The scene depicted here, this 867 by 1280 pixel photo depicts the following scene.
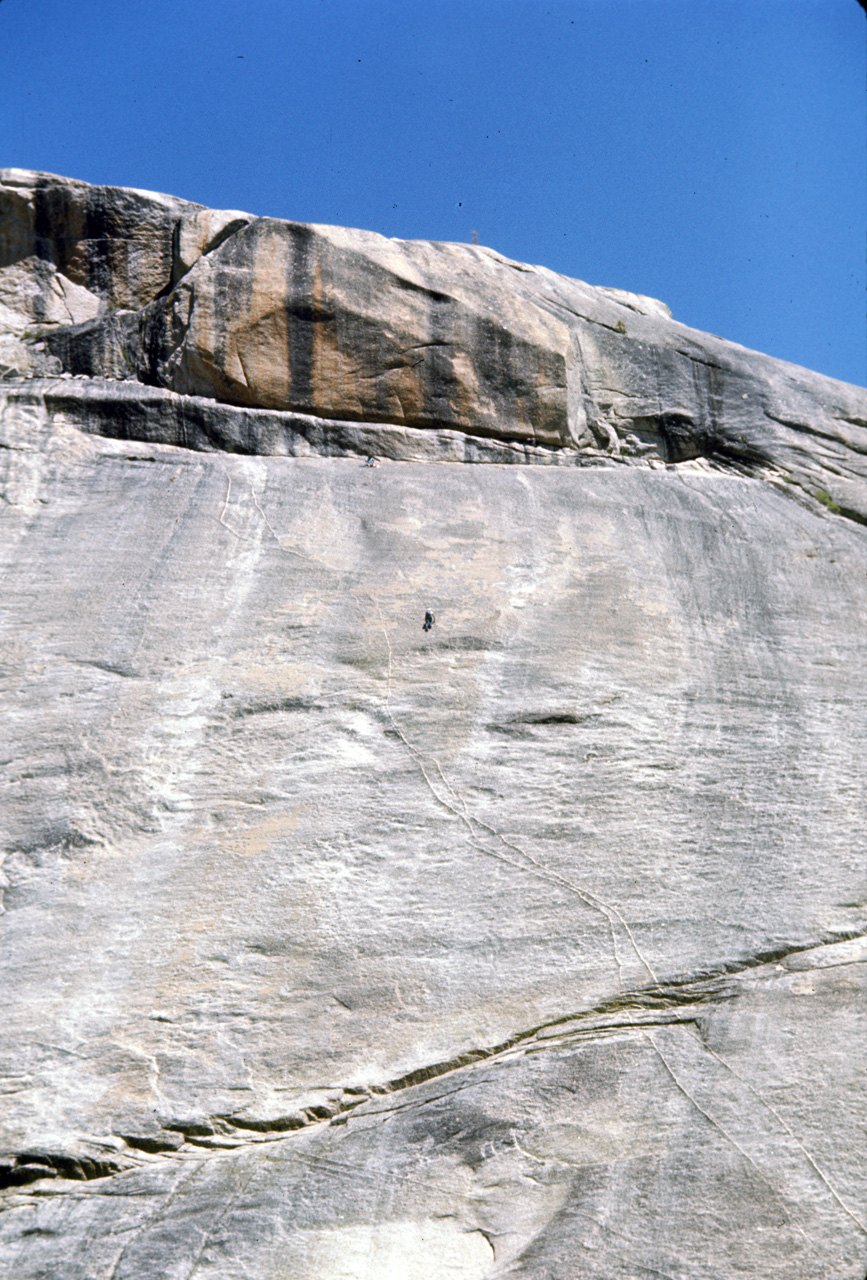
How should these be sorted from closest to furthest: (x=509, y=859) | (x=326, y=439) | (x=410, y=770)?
1. (x=509, y=859)
2. (x=410, y=770)
3. (x=326, y=439)

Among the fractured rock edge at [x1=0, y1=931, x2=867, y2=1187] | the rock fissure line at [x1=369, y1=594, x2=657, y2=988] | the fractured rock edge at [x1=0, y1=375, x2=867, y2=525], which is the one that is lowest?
the fractured rock edge at [x1=0, y1=931, x2=867, y2=1187]

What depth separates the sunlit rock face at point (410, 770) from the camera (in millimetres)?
4082

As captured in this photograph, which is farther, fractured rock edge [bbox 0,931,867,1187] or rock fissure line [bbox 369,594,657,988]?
rock fissure line [bbox 369,594,657,988]

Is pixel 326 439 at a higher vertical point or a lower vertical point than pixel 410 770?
higher

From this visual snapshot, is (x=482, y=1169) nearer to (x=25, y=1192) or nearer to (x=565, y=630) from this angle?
(x=25, y=1192)

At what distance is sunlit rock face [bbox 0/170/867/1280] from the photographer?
408 cm

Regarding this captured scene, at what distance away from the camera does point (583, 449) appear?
24.1 ft

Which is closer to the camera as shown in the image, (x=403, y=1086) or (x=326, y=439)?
(x=403, y=1086)

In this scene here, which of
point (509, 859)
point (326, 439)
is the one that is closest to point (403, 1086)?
point (509, 859)

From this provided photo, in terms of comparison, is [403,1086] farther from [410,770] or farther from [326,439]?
[326,439]

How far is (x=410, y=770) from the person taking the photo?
5250 millimetres

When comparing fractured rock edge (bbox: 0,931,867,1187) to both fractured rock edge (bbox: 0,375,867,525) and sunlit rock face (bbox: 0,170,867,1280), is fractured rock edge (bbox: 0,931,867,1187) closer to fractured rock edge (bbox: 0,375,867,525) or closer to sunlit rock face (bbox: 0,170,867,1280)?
sunlit rock face (bbox: 0,170,867,1280)

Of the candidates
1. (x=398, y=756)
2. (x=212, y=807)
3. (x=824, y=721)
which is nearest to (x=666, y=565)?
(x=824, y=721)

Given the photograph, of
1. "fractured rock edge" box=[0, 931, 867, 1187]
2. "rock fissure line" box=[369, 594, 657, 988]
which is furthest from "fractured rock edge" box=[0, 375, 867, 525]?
"fractured rock edge" box=[0, 931, 867, 1187]
